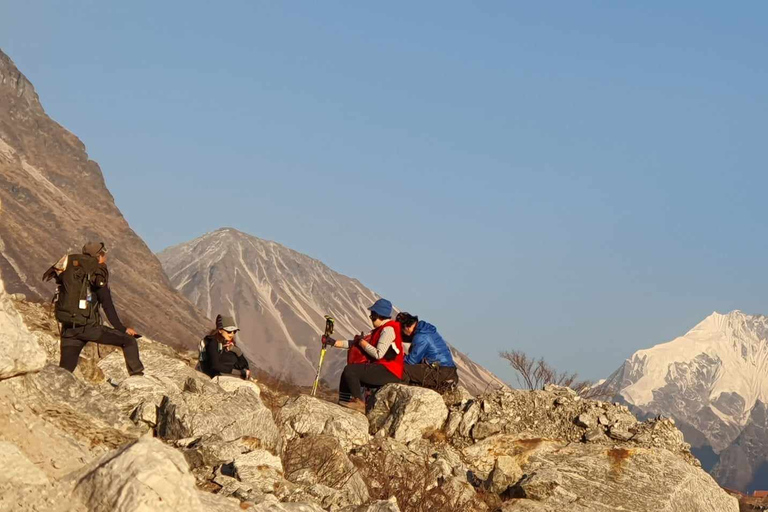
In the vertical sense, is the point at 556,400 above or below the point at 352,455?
above

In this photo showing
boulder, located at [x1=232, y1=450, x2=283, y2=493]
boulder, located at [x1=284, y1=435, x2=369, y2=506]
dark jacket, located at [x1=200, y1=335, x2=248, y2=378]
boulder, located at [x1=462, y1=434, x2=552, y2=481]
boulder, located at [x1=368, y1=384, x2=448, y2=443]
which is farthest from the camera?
dark jacket, located at [x1=200, y1=335, x2=248, y2=378]

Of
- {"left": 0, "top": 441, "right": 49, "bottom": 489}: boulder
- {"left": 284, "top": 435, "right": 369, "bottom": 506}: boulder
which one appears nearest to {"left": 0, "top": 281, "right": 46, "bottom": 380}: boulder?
{"left": 0, "top": 441, "right": 49, "bottom": 489}: boulder

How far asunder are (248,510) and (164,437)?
3382 mm

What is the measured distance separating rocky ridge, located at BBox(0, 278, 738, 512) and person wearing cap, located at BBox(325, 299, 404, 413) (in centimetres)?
60

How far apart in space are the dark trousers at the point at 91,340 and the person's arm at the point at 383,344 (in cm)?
371

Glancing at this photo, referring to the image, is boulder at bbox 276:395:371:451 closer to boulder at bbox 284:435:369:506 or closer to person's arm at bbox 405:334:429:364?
boulder at bbox 284:435:369:506

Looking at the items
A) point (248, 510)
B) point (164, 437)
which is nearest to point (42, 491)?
point (248, 510)

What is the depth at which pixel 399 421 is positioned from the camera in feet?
42.9

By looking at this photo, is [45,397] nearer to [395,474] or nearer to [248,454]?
[248,454]

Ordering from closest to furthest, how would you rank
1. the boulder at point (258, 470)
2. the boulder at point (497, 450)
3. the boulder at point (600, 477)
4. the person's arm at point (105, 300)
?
the boulder at point (258, 470) < the person's arm at point (105, 300) < the boulder at point (600, 477) < the boulder at point (497, 450)

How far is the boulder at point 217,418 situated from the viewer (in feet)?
31.6

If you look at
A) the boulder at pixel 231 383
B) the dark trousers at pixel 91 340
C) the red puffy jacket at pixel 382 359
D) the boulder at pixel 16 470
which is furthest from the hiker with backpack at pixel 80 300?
the boulder at pixel 16 470

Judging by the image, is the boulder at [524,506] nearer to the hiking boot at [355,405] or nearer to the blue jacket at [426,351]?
the hiking boot at [355,405]

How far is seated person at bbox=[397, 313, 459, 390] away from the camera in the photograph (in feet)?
49.3
